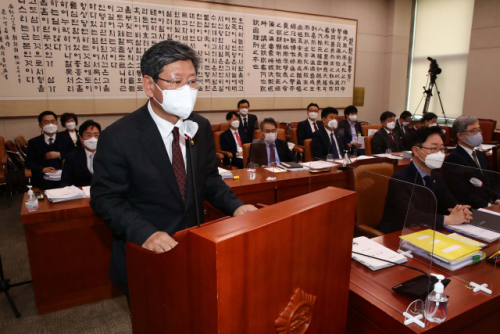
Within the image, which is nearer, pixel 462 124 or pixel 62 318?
pixel 62 318

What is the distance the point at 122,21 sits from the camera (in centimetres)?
513

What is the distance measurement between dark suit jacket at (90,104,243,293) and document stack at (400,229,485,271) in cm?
83

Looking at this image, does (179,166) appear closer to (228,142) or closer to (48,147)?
(48,147)

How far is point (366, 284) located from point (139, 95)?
Answer: 4945 millimetres

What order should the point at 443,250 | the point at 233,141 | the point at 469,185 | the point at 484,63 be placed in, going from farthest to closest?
the point at 484,63, the point at 233,141, the point at 469,185, the point at 443,250

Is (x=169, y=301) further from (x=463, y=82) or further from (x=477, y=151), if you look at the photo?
(x=463, y=82)

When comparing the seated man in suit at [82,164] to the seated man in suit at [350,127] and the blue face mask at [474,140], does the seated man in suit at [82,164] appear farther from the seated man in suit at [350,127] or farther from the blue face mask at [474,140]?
the seated man in suit at [350,127]

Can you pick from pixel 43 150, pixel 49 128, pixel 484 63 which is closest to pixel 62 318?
pixel 43 150

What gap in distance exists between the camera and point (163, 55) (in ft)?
3.48

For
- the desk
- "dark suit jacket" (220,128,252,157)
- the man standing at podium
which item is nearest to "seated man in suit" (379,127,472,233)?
the desk

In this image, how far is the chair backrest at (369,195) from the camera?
1562mm

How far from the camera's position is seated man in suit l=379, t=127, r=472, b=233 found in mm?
1342

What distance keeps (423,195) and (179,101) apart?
968mm

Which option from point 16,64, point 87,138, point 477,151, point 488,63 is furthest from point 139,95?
point 488,63
